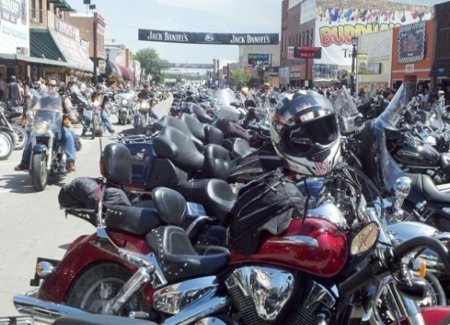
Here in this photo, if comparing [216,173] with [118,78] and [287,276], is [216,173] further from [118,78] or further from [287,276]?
[118,78]

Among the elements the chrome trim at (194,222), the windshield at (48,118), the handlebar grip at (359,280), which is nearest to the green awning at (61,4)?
the windshield at (48,118)

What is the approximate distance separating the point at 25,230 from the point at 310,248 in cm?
492

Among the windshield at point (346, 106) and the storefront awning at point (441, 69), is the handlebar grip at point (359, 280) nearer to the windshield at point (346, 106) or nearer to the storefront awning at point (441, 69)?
the windshield at point (346, 106)

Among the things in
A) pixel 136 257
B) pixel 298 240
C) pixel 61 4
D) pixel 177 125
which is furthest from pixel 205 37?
pixel 298 240

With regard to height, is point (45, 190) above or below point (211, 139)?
below

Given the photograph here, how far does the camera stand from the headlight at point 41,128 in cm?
959

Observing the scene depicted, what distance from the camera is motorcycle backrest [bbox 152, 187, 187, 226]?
3756mm

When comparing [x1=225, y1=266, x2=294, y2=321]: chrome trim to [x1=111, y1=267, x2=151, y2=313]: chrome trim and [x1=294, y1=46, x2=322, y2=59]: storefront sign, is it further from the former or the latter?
[x1=294, y1=46, x2=322, y2=59]: storefront sign

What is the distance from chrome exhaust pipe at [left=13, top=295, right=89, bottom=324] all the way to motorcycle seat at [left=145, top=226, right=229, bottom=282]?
55 centimetres

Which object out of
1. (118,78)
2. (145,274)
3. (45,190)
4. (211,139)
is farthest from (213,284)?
(118,78)

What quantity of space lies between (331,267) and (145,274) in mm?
1080

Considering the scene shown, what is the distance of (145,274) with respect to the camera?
3428mm

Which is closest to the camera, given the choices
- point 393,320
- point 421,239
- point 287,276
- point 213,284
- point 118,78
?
point 421,239

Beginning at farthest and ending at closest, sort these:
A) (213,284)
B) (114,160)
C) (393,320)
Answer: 1. (114,160)
2. (213,284)
3. (393,320)
